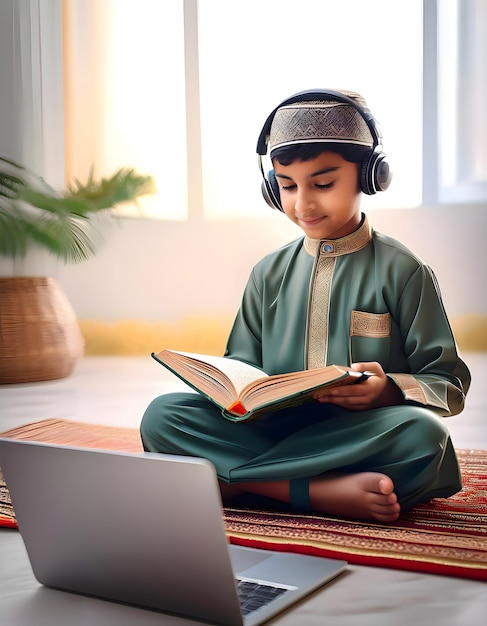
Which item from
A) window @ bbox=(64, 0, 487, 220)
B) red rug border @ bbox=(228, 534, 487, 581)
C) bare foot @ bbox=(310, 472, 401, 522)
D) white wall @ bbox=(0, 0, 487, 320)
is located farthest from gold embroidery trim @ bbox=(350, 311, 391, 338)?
white wall @ bbox=(0, 0, 487, 320)

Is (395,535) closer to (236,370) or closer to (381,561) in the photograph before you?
(381,561)

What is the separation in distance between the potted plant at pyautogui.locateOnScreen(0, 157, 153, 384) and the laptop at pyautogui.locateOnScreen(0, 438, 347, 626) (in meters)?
2.33

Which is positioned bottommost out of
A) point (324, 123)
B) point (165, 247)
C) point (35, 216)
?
point (165, 247)

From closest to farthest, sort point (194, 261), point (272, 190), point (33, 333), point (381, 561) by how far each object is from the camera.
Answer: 1. point (381, 561)
2. point (272, 190)
3. point (33, 333)
4. point (194, 261)

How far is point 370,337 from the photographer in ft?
5.03

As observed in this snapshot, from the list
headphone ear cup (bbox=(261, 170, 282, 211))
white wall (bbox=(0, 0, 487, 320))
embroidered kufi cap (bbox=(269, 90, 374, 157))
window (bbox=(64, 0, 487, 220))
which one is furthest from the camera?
white wall (bbox=(0, 0, 487, 320))

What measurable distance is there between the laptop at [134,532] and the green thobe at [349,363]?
Answer: 0.33 m

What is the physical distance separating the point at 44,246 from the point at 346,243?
7.86 ft

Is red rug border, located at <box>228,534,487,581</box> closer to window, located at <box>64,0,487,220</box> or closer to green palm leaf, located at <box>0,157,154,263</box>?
window, located at <box>64,0,487,220</box>

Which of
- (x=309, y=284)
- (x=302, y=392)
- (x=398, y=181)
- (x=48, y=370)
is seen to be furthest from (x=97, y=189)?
(x=302, y=392)

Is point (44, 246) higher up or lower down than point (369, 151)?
lower down

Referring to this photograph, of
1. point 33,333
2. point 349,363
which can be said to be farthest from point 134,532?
point 33,333

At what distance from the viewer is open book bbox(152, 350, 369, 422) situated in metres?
1.35

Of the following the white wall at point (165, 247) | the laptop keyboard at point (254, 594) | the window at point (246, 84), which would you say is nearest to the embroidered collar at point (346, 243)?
the laptop keyboard at point (254, 594)
